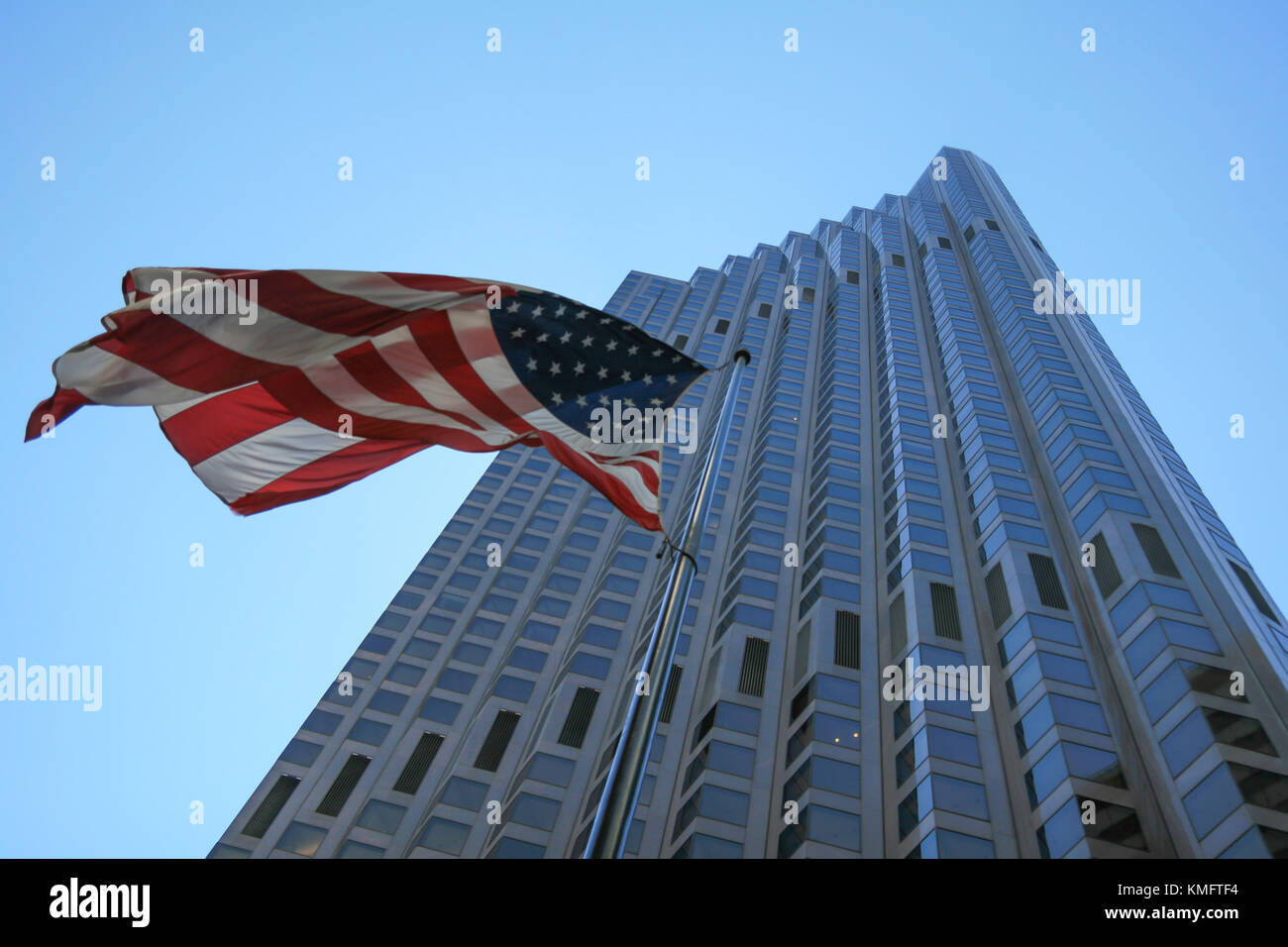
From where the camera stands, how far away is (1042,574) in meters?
44.5

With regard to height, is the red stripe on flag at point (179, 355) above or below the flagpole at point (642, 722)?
above

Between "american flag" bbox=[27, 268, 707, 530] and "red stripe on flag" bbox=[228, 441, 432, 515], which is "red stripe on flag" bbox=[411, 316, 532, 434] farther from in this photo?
"red stripe on flag" bbox=[228, 441, 432, 515]

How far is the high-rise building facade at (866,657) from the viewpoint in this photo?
33.2 m

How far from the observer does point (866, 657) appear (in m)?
44.8

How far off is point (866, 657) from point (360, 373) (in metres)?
35.3

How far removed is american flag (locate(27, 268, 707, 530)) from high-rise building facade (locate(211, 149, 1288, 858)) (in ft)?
78.0

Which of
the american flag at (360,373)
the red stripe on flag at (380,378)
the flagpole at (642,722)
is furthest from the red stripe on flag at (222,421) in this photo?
the flagpole at (642,722)

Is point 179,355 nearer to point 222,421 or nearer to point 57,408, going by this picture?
point 222,421

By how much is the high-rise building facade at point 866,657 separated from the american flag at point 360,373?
78.0ft

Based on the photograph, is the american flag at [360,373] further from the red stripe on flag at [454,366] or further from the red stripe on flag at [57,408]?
the red stripe on flag at [57,408]

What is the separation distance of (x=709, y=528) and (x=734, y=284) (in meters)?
61.8

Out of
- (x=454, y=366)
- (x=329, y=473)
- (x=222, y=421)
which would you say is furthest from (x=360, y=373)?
(x=222, y=421)
